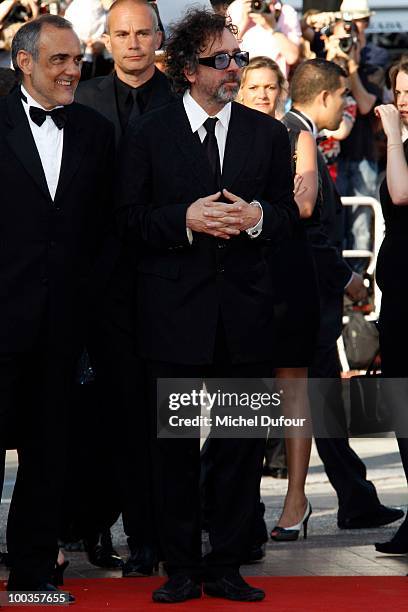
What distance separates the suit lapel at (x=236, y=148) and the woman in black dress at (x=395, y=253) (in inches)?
35.6

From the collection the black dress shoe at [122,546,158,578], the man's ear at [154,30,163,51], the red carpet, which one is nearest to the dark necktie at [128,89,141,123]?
the man's ear at [154,30,163,51]

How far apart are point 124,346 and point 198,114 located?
0.96 m

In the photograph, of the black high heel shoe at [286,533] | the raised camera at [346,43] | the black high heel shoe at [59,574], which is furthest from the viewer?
the raised camera at [346,43]

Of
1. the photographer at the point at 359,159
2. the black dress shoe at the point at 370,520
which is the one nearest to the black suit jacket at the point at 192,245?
the black dress shoe at the point at 370,520

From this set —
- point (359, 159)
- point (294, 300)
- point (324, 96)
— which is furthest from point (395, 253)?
point (359, 159)

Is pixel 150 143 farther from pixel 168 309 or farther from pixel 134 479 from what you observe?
pixel 134 479

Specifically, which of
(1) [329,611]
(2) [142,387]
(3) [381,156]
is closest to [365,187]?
(3) [381,156]

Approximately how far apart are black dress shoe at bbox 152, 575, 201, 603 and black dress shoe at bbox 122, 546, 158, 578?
560mm

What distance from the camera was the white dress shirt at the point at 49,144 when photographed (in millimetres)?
5422

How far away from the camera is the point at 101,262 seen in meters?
5.66

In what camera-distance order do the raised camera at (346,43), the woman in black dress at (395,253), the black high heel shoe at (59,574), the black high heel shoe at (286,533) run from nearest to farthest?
1. the black high heel shoe at (59,574)
2. the woman in black dress at (395,253)
3. the black high heel shoe at (286,533)
4. the raised camera at (346,43)

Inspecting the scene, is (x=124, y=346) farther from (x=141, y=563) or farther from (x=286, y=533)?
(x=286, y=533)

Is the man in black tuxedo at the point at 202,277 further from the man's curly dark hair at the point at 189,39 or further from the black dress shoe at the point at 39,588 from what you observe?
the black dress shoe at the point at 39,588

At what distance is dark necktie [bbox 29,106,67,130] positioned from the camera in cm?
543
